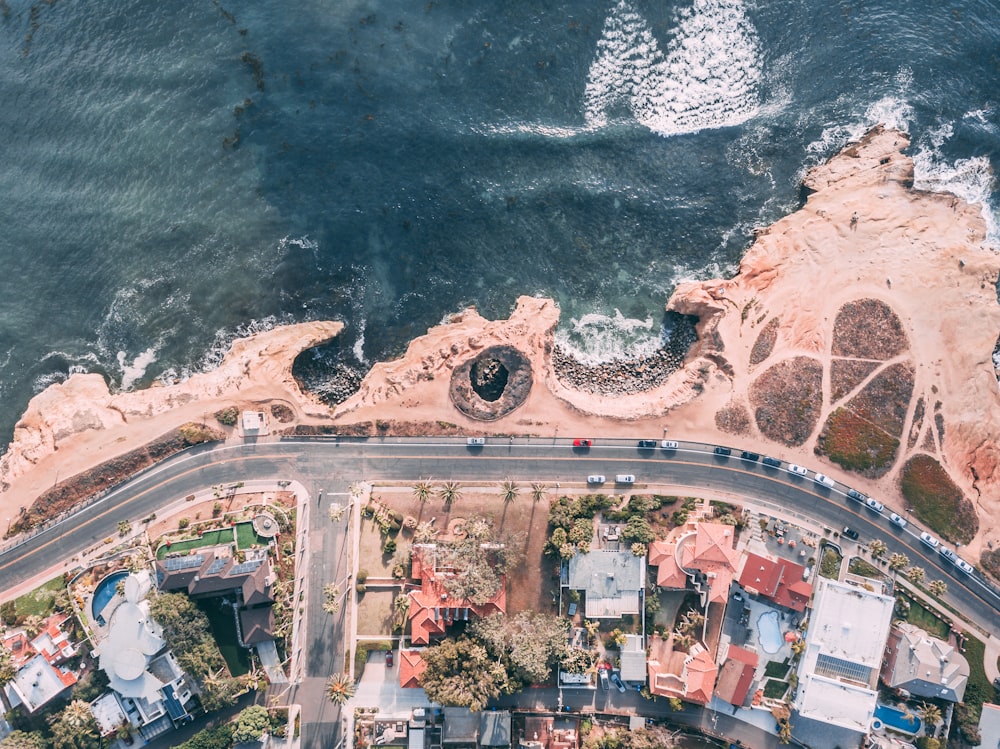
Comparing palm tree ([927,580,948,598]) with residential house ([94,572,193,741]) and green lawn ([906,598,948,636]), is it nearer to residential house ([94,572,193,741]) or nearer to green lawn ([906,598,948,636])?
green lawn ([906,598,948,636])

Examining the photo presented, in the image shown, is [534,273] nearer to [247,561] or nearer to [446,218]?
[446,218]

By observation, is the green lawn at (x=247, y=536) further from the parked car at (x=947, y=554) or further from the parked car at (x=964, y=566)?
the parked car at (x=964, y=566)

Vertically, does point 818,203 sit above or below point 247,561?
above

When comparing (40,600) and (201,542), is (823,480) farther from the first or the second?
(40,600)

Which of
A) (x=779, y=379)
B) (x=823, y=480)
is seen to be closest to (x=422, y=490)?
(x=779, y=379)

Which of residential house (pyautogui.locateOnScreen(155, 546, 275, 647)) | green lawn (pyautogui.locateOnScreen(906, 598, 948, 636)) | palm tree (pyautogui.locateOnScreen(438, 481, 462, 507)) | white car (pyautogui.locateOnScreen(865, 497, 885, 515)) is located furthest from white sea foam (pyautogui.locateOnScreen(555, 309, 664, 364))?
residential house (pyautogui.locateOnScreen(155, 546, 275, 647))

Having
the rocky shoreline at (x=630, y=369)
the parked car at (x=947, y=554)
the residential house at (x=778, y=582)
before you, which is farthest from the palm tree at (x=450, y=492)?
the parked car at (x=947, y=554)

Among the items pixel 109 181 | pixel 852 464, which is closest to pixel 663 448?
pixel 852 464
